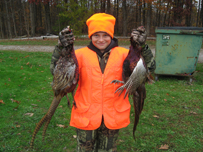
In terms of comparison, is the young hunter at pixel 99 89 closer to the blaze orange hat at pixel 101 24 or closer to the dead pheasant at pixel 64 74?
the blaze orange hat at pixel 101 24

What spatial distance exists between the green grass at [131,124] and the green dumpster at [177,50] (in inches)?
Answer: 22.3

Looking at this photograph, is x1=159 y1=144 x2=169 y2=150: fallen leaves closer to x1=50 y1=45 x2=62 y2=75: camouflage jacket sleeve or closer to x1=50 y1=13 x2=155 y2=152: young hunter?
x1=50 y1=13 x2=155 y2=152: young hunter

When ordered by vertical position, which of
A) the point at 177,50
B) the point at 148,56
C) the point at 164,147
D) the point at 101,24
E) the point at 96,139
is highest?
the point at 101,24

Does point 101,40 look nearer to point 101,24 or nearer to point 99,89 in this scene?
point 101,24

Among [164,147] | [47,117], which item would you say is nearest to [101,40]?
[47,117]

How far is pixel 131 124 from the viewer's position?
4133 mm

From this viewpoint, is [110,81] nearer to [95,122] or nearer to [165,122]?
[95,122]

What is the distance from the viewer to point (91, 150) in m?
2.33

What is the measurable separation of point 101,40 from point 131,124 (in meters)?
2.58

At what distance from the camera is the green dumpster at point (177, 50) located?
624cm

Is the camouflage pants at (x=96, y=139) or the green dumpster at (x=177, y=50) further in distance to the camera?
the green dumpster at (x=177, y=50)

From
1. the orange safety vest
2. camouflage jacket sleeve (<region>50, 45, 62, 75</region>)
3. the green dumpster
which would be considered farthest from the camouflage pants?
the green dumpster

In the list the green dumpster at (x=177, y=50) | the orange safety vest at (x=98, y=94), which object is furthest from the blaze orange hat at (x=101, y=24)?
the green dumpster at (x=177, y=50)

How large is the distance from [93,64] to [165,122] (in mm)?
2847
